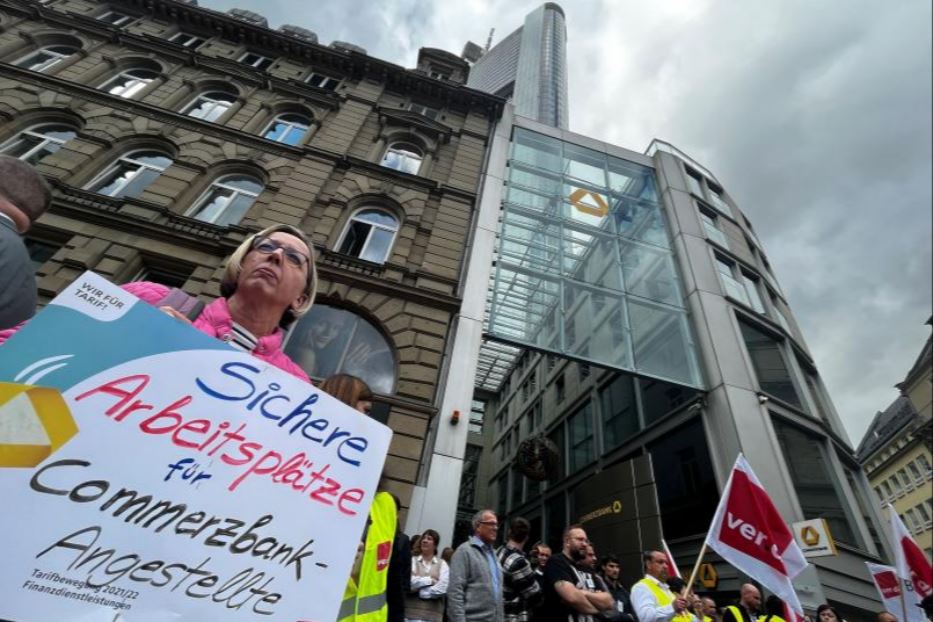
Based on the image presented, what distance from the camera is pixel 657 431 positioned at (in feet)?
37.5

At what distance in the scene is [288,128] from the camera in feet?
42.2

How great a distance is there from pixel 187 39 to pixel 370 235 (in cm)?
1176

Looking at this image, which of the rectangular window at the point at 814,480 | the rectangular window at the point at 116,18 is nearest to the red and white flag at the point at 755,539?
the rectangular window at the point at 814,480

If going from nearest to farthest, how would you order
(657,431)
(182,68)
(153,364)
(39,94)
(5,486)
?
1. (5,486)
2. (153,364)
3. (39,94)
4. (657,431)
5. (182,68)

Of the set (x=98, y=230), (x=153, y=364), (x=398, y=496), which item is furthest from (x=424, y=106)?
(x=153, y=364)

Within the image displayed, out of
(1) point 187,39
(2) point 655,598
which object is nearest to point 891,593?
(2) point 655,598

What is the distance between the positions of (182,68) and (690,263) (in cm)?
1762

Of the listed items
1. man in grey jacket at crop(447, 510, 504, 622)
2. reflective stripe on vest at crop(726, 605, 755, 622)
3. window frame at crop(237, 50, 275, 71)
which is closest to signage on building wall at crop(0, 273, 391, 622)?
man in grey jacket at crop(447, 510, 504, 622)

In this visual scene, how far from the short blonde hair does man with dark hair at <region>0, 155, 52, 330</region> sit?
0.76m

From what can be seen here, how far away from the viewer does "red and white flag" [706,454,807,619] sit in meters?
4.20

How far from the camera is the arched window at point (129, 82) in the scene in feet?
39.5

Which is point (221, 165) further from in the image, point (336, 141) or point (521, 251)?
point (521, 251)


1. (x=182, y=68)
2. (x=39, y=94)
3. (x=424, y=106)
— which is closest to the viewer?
(x=39, y=94)

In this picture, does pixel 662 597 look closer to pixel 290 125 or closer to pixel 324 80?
pixel 290 125
